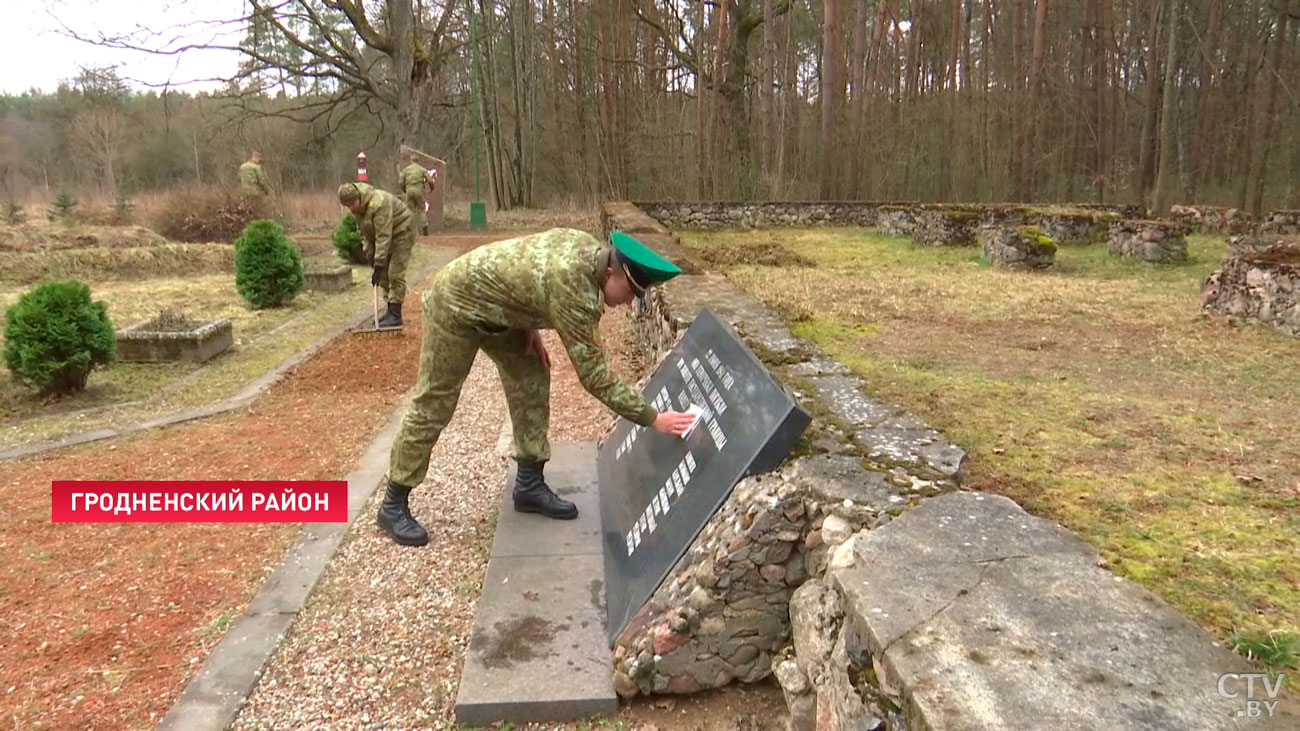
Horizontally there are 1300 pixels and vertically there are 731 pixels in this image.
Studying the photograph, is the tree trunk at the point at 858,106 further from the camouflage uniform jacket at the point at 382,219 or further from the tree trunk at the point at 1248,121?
the camouflage uniform jacket at the point at 382,219

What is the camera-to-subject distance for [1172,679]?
154cm

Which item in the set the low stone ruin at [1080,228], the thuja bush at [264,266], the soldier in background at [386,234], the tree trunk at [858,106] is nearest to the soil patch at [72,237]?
the thuja bush at [264,266]

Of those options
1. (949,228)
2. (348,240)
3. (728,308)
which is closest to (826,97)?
(949,228)

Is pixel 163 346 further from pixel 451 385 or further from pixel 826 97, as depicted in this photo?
pixel 826 97

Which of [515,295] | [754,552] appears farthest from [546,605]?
[515,295]

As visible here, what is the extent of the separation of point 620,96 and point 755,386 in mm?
18621

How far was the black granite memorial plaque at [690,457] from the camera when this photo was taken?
264 centimetres

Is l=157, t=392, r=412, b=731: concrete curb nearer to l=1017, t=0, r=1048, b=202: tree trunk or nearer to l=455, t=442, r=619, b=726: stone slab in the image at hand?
l=455, t=442, r=619, b=726: stone slab

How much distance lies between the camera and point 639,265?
2.95 metres

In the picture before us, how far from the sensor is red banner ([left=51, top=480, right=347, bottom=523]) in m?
4.16

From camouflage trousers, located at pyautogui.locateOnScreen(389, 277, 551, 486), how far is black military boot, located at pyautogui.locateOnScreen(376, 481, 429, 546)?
3.7 inches

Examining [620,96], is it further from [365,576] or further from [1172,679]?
[1172,679]

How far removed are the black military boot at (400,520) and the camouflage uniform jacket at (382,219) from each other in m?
5.14

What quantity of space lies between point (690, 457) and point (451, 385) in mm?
1200
